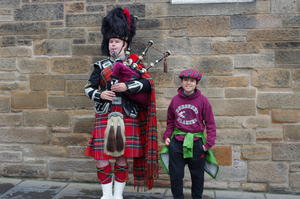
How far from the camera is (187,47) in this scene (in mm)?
3756

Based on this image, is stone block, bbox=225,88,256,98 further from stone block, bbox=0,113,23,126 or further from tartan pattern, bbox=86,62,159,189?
stone block, bbox=0,113,23,126

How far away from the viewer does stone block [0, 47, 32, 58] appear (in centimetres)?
402

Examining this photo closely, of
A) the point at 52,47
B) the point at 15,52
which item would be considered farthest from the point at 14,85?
the point at 52,47

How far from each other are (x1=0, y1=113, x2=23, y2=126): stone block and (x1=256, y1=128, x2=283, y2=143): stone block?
8.37ft

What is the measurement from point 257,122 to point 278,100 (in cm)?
30

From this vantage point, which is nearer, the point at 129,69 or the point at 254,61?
the point at 129,69

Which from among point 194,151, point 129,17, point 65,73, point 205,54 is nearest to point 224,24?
point 205,54

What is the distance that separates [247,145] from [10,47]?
274 centimetres

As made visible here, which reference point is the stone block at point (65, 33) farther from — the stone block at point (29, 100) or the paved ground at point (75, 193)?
the paved ground at point (75, 193)

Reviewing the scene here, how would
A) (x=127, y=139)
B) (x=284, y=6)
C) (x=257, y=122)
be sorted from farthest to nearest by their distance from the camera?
(x=257, y=122) < (x=284, y=6) < (x=127, y=139)

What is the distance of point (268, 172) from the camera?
12.2ft

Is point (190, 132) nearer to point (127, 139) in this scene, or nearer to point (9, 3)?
point (127, 139)

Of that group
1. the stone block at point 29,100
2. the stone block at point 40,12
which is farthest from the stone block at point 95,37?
the stone block at point 29,100

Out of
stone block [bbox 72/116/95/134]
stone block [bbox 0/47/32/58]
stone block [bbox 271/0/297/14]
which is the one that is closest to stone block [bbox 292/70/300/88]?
stone block [bbox 271/0/297/14]
